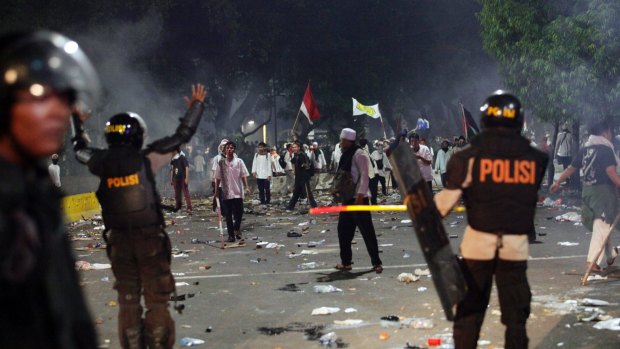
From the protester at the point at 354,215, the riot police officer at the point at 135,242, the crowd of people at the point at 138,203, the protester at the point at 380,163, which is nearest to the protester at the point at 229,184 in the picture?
the crowd of people at the point at 138,203

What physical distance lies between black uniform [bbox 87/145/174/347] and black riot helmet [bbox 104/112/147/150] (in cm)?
11

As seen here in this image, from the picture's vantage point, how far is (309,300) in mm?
9203

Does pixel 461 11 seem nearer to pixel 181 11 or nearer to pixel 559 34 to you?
pixel 181 11

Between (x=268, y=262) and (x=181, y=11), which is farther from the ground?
(x=181, y=11)

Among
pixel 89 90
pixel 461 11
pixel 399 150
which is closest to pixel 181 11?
pixel 461 11

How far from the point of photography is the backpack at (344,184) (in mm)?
11164

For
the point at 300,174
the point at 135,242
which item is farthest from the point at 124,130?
the point at 300,174

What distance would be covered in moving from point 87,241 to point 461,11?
3385 centimetres

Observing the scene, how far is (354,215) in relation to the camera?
1118 centimetres

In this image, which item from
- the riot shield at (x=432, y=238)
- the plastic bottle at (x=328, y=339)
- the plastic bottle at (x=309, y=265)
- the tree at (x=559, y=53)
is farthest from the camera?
the tree at (x=559, y=53)

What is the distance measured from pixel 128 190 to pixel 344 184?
534 cm

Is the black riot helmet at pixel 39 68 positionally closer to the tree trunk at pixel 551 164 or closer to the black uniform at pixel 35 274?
the black uniform at pixel 35 274

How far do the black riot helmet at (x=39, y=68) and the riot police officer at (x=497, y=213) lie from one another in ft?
10.4

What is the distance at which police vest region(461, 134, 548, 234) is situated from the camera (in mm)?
5324
